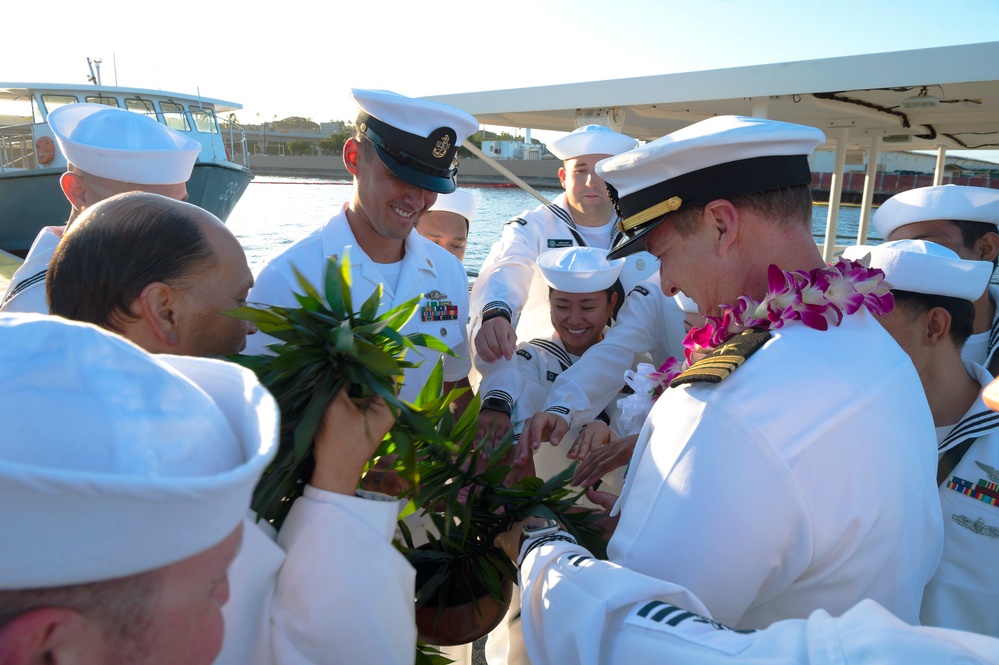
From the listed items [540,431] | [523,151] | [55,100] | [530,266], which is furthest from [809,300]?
[523,151]

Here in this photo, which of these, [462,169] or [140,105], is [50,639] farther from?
[462,169]

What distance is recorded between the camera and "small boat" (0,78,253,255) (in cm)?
1702

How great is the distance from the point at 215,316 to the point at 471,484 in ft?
2.80

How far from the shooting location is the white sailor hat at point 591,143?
14.2 feet

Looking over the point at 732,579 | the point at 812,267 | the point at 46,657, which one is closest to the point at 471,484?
the point at 732,579

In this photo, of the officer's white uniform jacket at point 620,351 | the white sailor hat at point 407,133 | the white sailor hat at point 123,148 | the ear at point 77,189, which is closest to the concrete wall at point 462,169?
the officer's white uniform jacket at point 620,351

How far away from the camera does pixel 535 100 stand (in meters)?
7.23

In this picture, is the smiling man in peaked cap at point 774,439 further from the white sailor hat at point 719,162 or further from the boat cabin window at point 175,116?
the boat cabin window at point 175,116

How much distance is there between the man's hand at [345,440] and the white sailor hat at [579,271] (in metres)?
2.29

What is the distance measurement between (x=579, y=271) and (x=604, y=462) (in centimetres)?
134

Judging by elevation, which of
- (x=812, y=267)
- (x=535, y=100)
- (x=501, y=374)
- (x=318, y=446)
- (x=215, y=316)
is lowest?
(x=501, y=374)

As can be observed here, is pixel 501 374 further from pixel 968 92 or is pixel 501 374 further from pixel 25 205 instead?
pixel 25 205

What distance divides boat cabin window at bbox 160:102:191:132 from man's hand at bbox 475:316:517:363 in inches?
772

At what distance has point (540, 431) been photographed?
2.96 meters
